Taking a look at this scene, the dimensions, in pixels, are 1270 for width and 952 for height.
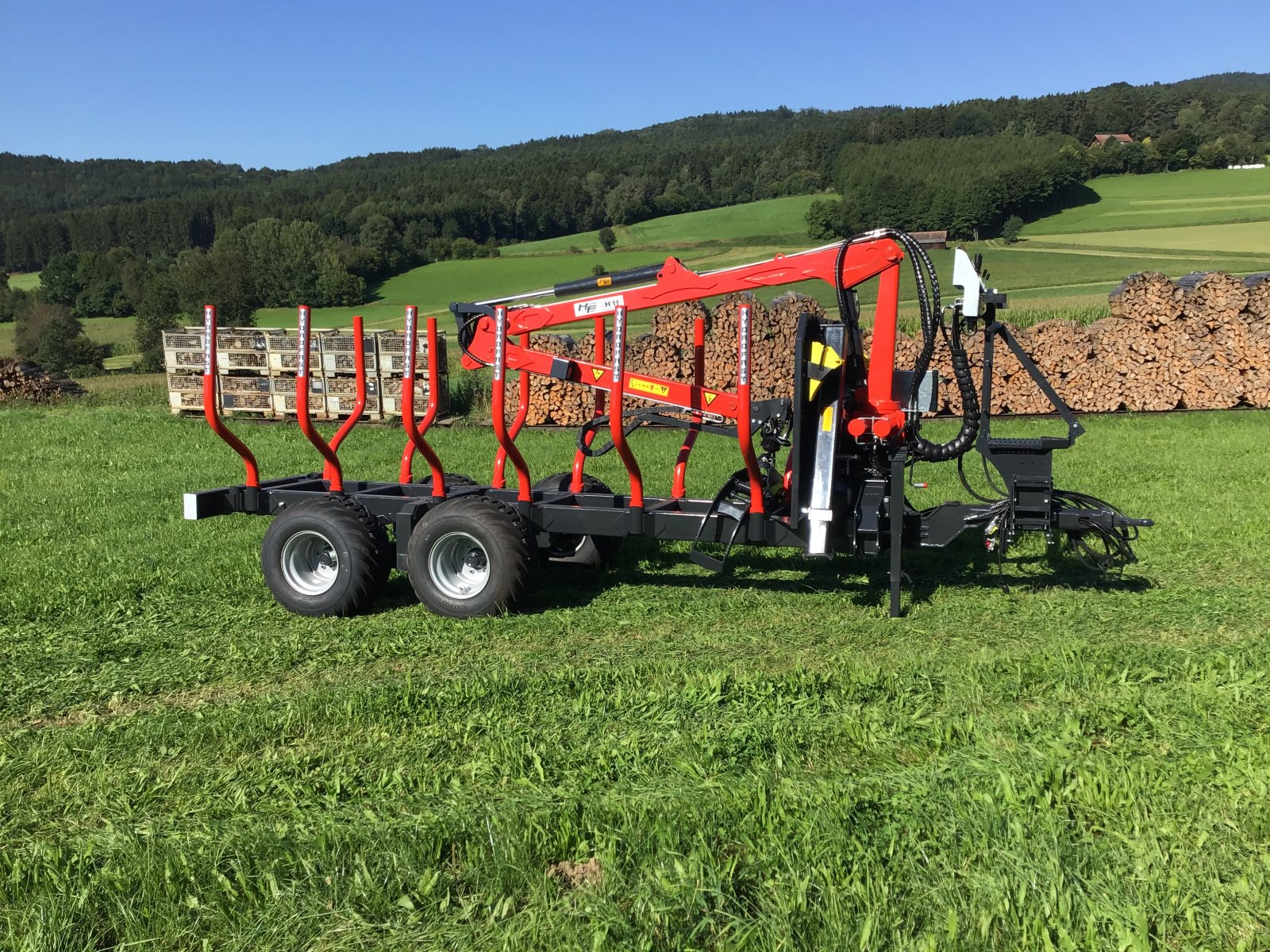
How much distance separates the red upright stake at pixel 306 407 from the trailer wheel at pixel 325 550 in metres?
0.48

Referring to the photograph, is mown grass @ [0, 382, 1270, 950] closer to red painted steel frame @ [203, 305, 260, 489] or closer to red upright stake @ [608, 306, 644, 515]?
red upright stake @ [608, 306, 644, 515]

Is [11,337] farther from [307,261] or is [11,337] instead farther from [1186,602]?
[1186,602]

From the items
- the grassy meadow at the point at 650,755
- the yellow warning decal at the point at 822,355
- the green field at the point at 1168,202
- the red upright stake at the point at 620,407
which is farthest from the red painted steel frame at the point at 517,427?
the green field at the point at 1168,202

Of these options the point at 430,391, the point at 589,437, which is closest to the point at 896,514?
the point at 589,437

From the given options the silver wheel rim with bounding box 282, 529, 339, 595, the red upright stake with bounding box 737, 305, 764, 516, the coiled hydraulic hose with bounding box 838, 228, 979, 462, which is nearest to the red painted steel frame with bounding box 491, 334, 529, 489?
the silver wheel rim with bounding box 282, 529, 339, 595

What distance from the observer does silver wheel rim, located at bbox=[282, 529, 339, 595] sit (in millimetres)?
7137

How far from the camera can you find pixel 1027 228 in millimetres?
50125

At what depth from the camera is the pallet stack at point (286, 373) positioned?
16.9m

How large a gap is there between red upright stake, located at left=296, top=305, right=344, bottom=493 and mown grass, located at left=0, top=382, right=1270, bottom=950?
0.99 metres

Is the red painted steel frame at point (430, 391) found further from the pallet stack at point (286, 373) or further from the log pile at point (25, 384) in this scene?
the log pile at point (25, 384)

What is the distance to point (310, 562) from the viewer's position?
7348mm

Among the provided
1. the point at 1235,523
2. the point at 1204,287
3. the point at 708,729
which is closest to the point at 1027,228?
the point at 1204,287

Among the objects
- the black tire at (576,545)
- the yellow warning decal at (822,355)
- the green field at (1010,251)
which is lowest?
the black tire at (576,545)

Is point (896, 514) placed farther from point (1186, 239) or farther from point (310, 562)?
point (1186, 239)
